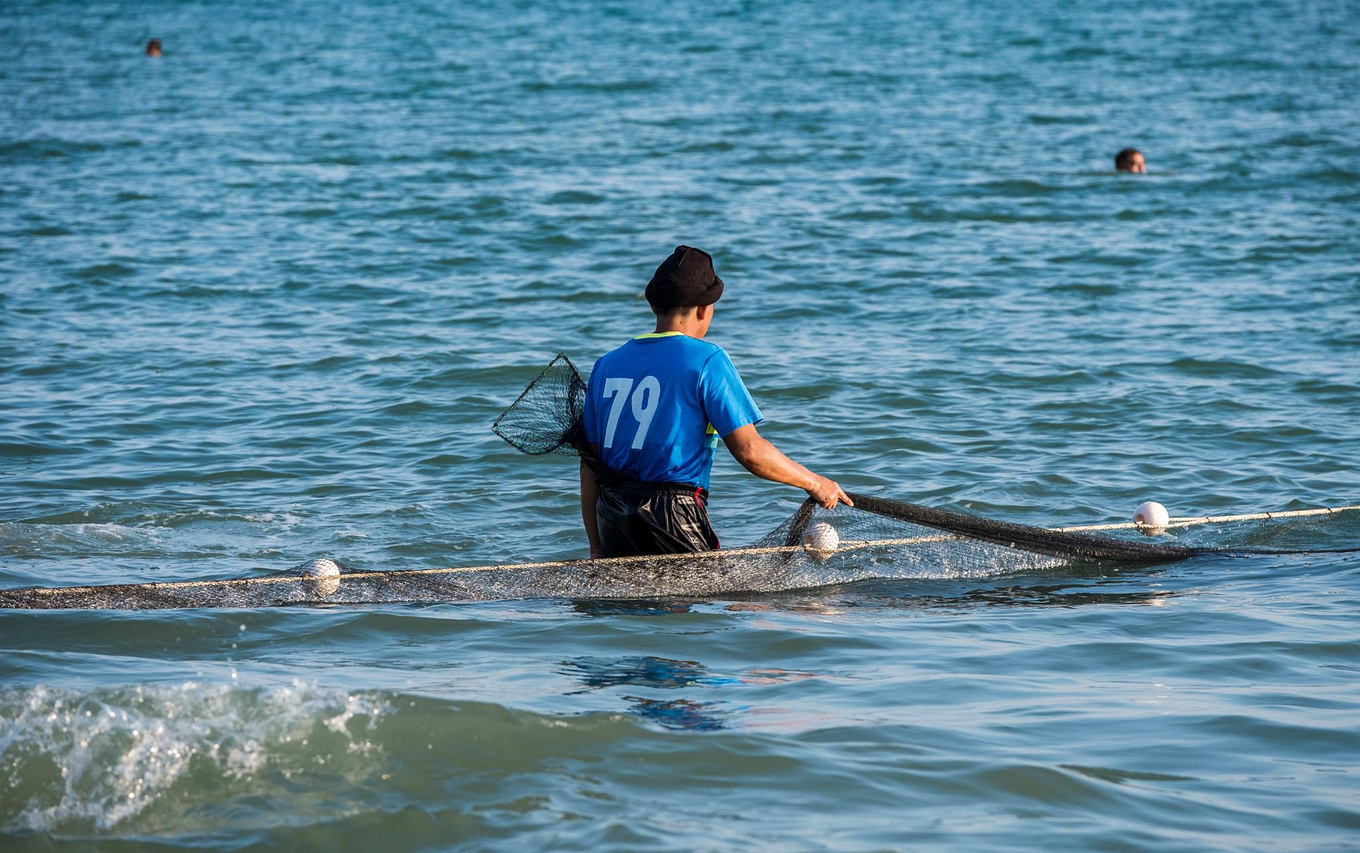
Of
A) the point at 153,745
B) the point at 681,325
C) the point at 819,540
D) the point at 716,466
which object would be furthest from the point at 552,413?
the point at 716,466

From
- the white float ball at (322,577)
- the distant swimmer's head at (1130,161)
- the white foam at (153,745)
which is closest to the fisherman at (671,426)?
the white float ball at (322,577)

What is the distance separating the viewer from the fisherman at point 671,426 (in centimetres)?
656

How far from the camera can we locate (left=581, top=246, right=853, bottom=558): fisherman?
656 cm

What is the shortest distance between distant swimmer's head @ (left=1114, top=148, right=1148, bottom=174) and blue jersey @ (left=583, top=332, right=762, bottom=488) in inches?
615

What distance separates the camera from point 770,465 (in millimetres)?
6648

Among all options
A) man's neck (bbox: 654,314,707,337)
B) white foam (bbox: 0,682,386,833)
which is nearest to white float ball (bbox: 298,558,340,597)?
white foam (bbox: 0,682,386,833)

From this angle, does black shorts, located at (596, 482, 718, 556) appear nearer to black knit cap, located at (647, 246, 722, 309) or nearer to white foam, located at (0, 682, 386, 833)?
black knit cap, located at (647, 246, 722, 309)

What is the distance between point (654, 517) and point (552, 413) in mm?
775

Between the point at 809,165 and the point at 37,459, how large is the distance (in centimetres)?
1406

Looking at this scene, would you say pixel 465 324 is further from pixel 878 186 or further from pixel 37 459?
pixel 878 186

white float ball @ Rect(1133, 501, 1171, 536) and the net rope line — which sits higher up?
the net rope line

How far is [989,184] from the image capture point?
20422mm

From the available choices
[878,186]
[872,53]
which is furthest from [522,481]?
[872,53]

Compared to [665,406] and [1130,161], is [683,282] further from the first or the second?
[1130,161]
